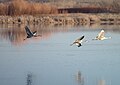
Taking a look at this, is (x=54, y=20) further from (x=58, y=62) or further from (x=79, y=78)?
(x=79, y=78)

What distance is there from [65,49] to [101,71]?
360 centimetres

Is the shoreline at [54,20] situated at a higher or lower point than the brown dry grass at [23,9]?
lower

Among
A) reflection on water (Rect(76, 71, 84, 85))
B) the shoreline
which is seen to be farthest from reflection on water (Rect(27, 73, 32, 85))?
the shoreline

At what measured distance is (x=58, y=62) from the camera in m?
13.2

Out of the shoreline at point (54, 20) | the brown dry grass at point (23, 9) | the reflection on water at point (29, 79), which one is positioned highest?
the brown dry grass at point (23, 9)

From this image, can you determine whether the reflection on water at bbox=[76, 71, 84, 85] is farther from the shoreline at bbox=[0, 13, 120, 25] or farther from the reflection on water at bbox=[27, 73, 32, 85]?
the shoreline at bbox=[0, 13, 120, 25]

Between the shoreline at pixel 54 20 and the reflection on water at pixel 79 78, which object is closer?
the reflection on water at pixel 79 78

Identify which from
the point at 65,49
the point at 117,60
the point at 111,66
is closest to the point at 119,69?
the point at 111,66

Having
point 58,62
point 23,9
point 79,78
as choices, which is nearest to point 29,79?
point 79,78

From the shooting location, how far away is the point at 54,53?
585 inches

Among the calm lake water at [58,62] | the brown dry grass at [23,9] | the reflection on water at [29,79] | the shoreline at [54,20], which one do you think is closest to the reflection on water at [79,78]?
the calm lake water at [58,62]

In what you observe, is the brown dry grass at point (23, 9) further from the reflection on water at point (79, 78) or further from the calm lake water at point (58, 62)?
the reflection on water at point (79, 78)

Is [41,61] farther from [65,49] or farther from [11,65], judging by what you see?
[65,49]

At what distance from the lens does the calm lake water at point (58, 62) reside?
11.2 metres
